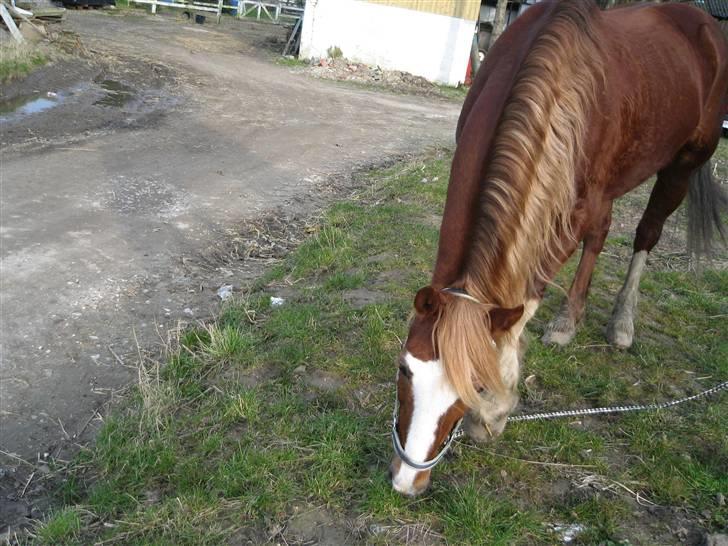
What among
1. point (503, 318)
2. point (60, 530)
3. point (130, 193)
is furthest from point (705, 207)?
point (130, 193)

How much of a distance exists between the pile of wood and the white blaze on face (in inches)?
461

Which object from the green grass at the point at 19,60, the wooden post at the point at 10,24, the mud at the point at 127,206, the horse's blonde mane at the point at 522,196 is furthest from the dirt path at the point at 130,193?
the horse's blonde mane at the point at 522,196

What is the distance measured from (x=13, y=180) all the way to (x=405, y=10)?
14.0 m

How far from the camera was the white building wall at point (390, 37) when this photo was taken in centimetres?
1753

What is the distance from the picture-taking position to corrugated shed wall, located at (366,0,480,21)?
Answer: 57.3 feet

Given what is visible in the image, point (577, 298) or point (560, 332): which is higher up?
point (577, 298)

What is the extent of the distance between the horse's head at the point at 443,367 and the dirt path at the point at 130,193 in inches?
79.7

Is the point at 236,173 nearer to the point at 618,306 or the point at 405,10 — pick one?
the point at 618,306

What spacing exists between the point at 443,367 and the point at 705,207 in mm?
3630

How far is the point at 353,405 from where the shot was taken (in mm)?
3227

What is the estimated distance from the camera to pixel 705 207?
4.74m

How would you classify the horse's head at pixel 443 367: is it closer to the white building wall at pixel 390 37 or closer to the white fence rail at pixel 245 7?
the white building wall at pixel 390 37

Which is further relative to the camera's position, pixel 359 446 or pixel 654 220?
pixel 654 220

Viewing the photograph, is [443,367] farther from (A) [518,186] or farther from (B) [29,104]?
(B) [29,104]
